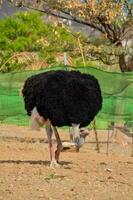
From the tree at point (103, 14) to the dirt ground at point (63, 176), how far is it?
4954 mm

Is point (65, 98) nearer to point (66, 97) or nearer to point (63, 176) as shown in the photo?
point (66, 97)

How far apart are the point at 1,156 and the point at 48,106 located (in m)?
2.84

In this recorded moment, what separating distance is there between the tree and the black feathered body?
8.51 metres

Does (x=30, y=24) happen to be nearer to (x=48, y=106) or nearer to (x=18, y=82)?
(x=18, y=82)

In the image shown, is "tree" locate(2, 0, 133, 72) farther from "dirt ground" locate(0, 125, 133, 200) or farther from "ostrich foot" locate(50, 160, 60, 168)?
"ostrich foot" locate(50, 160, 60, 168)

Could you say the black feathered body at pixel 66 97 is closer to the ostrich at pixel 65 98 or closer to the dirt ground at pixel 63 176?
the ostrich at pixel 65 98

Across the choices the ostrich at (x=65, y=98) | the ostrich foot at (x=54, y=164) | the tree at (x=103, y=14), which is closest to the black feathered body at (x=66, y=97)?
the ostrich at (x=65, y=98)

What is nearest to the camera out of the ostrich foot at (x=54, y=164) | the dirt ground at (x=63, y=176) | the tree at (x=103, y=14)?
the dirt ground at (x=63, y=176)

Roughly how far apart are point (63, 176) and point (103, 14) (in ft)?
33.6

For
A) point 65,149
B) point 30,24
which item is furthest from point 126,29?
point 30,24

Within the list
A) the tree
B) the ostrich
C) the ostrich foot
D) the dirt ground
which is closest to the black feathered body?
the ostrich

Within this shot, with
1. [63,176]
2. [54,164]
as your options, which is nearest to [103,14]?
[54,164]

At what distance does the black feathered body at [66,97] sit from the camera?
1135 cm

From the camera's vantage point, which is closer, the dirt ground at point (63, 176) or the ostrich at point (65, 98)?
the dirt ground at point (63, 176)
